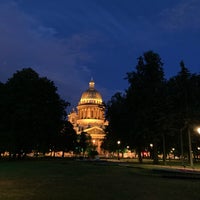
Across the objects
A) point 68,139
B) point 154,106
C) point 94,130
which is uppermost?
point 94,130

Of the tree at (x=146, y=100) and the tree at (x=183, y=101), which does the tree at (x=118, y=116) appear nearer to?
the tree at (x=146, y=100)

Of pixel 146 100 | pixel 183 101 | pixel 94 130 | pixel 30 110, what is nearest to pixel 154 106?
pixel 146 100

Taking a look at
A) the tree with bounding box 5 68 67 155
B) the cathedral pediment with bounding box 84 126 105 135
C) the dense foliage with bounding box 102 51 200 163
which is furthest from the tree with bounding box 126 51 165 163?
the cathedral pediment with bounding box 84 126 105 135

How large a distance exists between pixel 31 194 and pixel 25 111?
1755 inches

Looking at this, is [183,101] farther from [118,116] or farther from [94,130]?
[94,130]

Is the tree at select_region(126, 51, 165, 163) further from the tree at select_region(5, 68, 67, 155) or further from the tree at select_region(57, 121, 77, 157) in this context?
the tree at select_region(57, 121, 77, 157)

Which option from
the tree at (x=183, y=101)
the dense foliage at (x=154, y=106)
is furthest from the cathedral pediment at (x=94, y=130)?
the tree at (x=183, y=101)

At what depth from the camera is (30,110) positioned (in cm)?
5869

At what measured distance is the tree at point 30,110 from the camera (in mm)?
58906

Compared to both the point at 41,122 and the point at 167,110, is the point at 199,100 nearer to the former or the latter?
the point at 167,110

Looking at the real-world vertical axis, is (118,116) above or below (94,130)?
below

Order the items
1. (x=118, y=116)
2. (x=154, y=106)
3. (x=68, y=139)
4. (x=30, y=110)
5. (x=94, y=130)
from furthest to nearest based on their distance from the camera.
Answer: (x=94, y=130), (x=68, y=139), (x=118, y=116), (x=30, y=110), (x=154, y=106)

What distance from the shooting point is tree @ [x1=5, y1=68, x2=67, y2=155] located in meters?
58.9

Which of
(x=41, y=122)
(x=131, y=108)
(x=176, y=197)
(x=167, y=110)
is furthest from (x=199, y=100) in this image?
(x=176, y=197)
